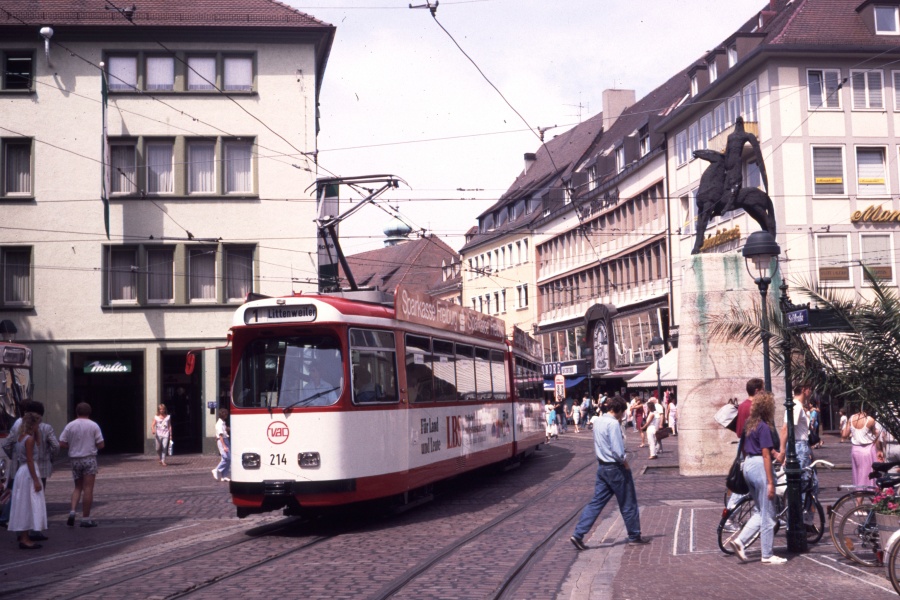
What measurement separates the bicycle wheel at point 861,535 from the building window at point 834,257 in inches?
1380

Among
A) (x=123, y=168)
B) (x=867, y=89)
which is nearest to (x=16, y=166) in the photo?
(x=123, y=168)

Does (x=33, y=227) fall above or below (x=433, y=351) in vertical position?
above

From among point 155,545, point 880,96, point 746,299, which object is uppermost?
point 880,96

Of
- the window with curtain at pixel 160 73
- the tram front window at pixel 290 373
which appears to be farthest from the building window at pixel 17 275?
the tram front window at pixel 290 373

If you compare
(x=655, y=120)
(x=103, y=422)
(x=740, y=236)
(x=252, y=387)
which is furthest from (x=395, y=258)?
(x=252, y=387)

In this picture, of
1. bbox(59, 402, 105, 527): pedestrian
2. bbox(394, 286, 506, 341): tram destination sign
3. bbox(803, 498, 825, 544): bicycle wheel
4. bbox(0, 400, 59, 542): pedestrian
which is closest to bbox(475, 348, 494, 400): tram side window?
bbox(394, 286, 506, 341): tram destination sign

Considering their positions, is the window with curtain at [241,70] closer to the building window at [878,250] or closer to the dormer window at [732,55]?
the dormer window at [732,55]

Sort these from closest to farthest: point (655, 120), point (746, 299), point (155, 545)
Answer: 1. point (155, 545)
2. point (746, 299)
3. point (655, 120)

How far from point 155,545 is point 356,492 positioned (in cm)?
251

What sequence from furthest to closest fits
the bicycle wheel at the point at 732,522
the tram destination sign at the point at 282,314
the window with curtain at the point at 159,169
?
the window with curtain at the point at 159,169 → the tram destination sign at the point at 282,314 → the bicycle wheel at the point at 732,522

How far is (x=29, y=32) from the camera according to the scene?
3622 cm

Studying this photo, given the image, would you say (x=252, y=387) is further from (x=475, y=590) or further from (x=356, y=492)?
(x=475, y=590)

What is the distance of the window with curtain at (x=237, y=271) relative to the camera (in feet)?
121

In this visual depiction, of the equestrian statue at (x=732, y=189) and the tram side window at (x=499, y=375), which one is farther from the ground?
the equestrian statue at (x=732, y=189)
